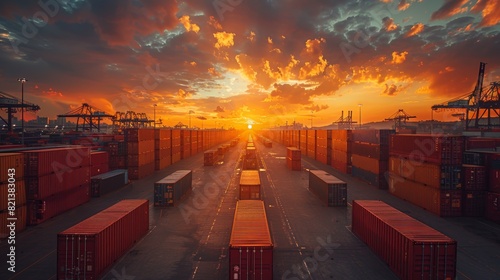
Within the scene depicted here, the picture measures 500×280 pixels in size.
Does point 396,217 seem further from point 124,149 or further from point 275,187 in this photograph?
point 124,149

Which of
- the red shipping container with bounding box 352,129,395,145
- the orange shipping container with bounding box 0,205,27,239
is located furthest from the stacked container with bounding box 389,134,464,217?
the orange shipping container with bounding box 0,205,27,239

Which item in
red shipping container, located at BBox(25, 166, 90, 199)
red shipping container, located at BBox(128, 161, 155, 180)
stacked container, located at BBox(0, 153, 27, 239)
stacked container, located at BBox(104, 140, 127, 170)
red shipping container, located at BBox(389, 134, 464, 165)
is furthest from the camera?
red shipping container, located at BBox(128, 161, 155, 180)

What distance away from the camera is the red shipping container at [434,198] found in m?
27.9

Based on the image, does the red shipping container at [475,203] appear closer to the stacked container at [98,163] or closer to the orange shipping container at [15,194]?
the orange shipping container at [15,194]

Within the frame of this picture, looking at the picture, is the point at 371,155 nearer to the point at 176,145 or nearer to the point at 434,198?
the point at 434,198

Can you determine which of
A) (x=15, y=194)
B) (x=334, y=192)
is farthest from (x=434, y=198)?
(x=15, y=194)

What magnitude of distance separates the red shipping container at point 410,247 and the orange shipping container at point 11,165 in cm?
3164

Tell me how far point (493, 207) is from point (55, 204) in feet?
156

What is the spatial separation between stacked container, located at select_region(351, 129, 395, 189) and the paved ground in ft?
22.8

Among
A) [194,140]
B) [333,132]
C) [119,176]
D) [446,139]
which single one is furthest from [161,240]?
[194,140]

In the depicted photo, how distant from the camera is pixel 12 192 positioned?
22672 mm

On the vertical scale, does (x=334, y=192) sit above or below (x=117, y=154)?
below

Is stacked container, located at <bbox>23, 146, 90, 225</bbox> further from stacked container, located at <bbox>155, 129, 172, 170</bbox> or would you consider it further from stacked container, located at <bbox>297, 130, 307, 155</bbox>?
stacked container, located at <bbox>297, 130, 307, 155</bbox>

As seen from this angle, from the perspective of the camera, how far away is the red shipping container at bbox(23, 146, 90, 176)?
2486cm
